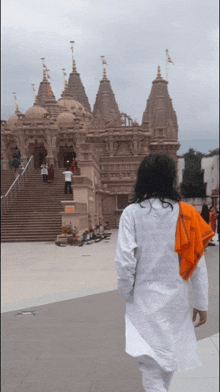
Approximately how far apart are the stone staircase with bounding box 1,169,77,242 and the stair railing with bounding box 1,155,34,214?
15cm

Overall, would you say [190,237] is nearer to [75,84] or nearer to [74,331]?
[75,84]

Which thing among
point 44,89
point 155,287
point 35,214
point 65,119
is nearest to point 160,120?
point 44,89

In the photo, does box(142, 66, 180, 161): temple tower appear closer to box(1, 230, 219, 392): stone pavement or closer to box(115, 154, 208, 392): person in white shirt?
box(1, 230, 219, 392): stone pavement

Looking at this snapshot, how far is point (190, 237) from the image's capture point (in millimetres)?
1988

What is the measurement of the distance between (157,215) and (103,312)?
486 centimetres

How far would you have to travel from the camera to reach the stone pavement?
120 inches

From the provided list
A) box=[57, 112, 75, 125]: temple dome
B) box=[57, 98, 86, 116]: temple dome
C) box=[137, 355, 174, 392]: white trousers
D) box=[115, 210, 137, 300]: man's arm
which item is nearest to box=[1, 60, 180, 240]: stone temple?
box=[115, 210, 137, 300]: man's arm

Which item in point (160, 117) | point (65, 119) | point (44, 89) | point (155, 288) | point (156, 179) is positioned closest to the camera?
point (156, 179)

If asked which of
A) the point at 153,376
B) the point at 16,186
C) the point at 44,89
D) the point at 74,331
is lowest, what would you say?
the point at 74,331

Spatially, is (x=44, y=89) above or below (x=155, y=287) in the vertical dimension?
above

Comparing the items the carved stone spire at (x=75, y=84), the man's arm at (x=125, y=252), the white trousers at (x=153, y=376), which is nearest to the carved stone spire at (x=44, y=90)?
the carved stone spire at (x=75, y=84)

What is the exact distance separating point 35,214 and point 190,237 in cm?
1295

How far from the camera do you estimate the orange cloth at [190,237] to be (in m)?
1.99

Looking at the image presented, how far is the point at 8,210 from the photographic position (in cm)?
1667
